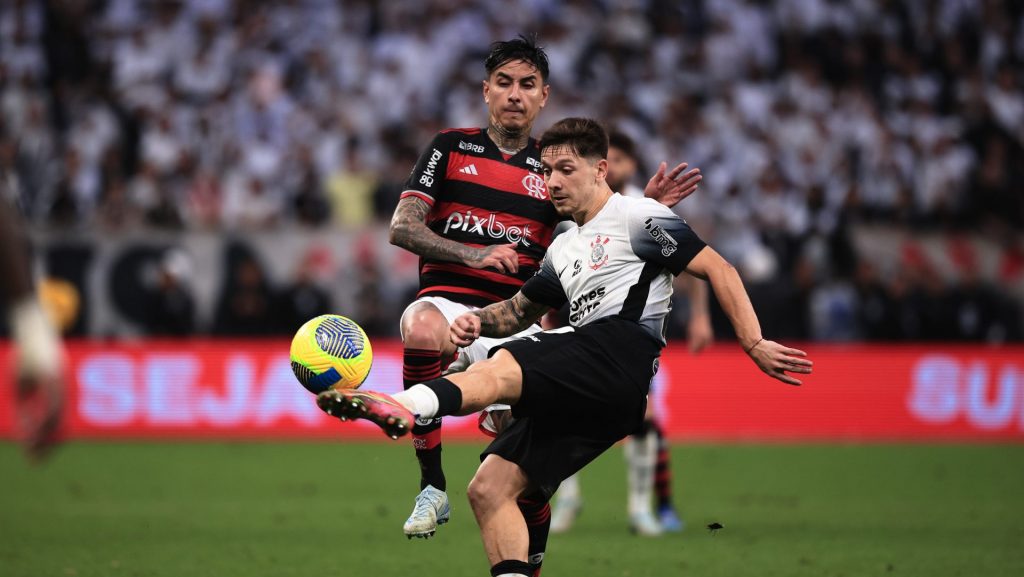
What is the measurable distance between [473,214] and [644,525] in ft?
12.8

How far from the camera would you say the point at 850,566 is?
29.5ft

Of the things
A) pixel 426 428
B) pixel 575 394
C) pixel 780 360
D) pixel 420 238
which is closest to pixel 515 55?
pixel 420 238

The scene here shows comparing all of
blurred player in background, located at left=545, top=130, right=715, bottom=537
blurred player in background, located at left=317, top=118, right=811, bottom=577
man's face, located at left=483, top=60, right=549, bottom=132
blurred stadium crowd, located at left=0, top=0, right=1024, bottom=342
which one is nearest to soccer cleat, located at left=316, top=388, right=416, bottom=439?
blurred player in background, located at left=317, top=118, right=811, bottom=577

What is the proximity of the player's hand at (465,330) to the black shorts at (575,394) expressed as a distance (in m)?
0.24

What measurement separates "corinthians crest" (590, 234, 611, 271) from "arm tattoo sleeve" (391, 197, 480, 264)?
925 millimetres

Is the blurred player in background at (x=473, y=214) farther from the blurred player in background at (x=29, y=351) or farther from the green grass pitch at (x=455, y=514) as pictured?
the blurred player in background at (x=29, y=351)

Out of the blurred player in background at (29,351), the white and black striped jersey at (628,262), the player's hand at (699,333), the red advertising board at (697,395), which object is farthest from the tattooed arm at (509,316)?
the red advertising board at (697,395)

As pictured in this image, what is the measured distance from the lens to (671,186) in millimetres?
7535

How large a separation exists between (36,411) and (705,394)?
14.9 metres

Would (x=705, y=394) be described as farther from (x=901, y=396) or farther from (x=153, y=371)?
(x=153, y=371)

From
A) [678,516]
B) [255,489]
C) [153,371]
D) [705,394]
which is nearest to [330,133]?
[153,371]

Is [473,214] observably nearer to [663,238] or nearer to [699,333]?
[663,238]

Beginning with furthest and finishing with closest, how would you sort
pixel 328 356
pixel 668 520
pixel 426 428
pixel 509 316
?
pixel 668 520
pixel 426 428
pixel 509 316
pixel 328 356

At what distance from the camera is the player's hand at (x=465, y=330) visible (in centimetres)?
698
